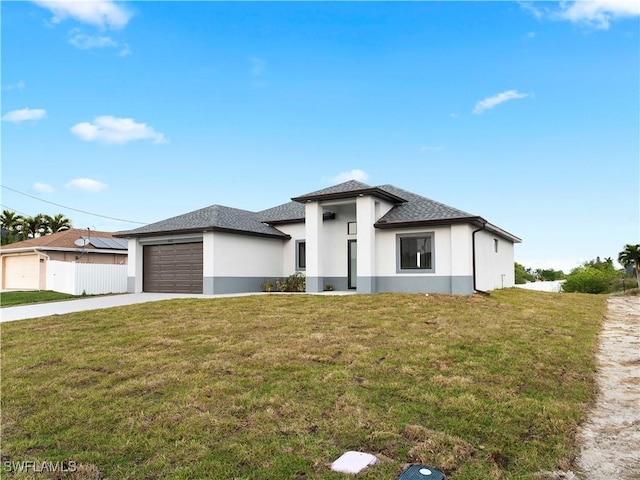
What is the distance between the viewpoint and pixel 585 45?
45.4 ft

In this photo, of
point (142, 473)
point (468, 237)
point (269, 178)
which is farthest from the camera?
point (269, 178)

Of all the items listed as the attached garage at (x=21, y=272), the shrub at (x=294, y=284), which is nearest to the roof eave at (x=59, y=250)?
the attached garage at (x=21, y=272)

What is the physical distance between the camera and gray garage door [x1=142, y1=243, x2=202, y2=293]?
18.5 meters

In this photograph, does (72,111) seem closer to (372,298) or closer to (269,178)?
(269,178)

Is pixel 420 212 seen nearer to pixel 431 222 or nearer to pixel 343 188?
pixel 431 222

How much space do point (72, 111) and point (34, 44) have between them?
458cm

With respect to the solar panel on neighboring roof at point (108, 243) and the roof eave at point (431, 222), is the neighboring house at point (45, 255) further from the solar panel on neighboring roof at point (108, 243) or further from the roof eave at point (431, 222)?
the roof eave at point (431, 222)

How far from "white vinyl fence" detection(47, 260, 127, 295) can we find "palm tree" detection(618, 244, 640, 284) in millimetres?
45428

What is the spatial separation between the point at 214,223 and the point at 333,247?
5405 millimetres

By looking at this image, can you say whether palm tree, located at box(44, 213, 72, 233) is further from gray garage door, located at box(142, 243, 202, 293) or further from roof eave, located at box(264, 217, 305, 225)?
roof eave, located at box(264, 217, 305, 225)

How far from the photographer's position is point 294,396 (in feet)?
16.8

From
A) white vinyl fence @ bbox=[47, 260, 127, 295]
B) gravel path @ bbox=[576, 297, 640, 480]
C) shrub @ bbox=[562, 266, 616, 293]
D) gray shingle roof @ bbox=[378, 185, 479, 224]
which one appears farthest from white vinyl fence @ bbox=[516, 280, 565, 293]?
white vinyl fence @ bbox=[47, 260, 127, 295]

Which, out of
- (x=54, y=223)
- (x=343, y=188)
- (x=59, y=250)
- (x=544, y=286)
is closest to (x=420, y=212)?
(x=343, y=188)

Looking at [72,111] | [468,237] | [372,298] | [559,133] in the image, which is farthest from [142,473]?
[72,111]
